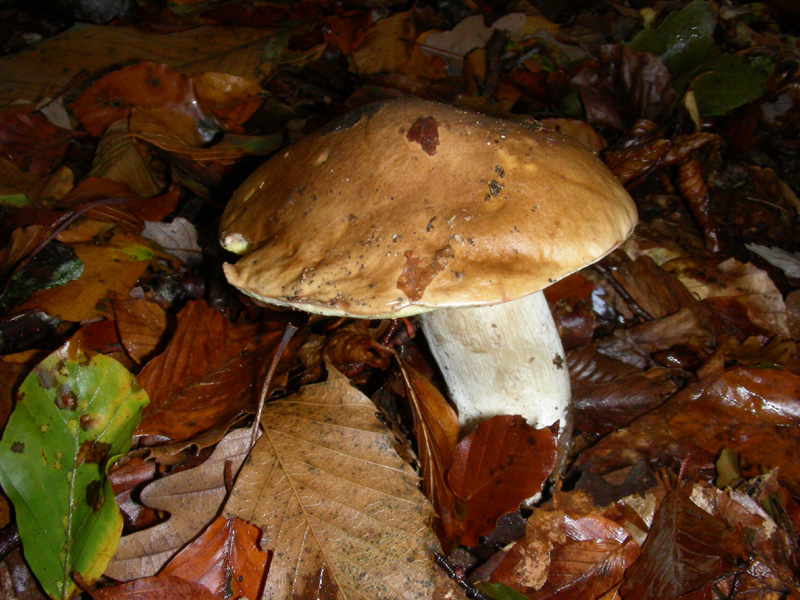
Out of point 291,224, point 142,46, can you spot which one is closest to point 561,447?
point 291,224

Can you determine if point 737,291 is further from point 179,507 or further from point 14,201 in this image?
point 14,201

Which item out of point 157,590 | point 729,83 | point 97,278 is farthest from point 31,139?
point 729,83

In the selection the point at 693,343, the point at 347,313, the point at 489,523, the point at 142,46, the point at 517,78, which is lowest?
the point at 693,343

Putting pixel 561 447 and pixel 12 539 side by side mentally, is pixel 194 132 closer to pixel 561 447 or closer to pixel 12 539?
pixel 12 539

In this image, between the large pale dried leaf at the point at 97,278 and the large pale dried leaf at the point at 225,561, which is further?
the large pale dried leaf at the point at 97,278

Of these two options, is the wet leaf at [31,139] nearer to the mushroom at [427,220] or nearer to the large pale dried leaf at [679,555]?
the mushroom at [427,220]

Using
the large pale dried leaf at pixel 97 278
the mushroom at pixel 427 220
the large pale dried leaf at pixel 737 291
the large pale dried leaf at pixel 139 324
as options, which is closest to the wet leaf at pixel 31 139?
the large pale dried leaf at pixel 97 278
